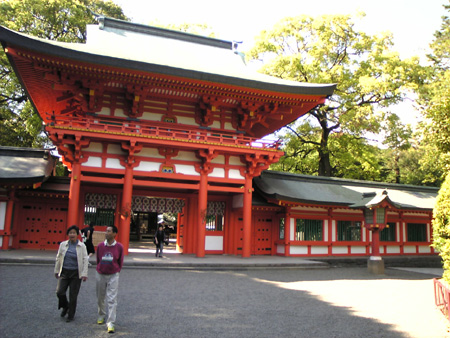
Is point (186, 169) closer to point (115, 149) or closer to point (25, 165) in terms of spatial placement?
point (115, 149)

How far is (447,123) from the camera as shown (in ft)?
28.8

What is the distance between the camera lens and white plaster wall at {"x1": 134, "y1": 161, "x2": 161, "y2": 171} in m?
16.1

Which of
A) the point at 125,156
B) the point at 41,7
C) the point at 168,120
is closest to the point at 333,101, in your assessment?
the point at 168,120

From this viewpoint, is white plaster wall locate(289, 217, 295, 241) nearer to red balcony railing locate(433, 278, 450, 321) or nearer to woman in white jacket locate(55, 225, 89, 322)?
red balcony railing locate(433, 278, 450, 321)

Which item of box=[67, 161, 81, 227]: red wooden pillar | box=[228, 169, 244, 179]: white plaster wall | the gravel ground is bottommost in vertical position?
the gravel ground

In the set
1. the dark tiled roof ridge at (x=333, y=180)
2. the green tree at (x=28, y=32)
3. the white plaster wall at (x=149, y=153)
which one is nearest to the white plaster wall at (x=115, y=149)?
the white plaster wall at (x=149, y=153)

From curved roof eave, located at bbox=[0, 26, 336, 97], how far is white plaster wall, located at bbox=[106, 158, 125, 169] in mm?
3932

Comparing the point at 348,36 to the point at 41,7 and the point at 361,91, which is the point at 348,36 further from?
the point at 41,7

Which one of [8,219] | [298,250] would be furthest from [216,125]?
Answer: [8,219]

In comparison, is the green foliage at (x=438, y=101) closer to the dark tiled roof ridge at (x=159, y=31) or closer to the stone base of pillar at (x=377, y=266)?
the stone base of pillar at (x=377, y=266)

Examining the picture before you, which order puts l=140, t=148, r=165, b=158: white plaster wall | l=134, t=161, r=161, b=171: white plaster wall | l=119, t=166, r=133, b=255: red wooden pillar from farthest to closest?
l=140, t=148, r=165, b=158: white plaster wall < l=134, t=161, r=161, b=171: white plaster wall < l=119, t=166, r=133, b=255: red wooden pillar

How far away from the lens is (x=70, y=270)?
21.0 feet

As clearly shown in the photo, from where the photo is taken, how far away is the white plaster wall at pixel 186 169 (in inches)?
658

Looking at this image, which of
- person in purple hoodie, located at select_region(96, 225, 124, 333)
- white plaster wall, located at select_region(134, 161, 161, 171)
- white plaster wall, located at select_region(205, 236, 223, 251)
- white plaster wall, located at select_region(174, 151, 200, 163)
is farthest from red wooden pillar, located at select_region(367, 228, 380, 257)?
person in purple hoodie, located at select_region(96, 225, 124, 333)
